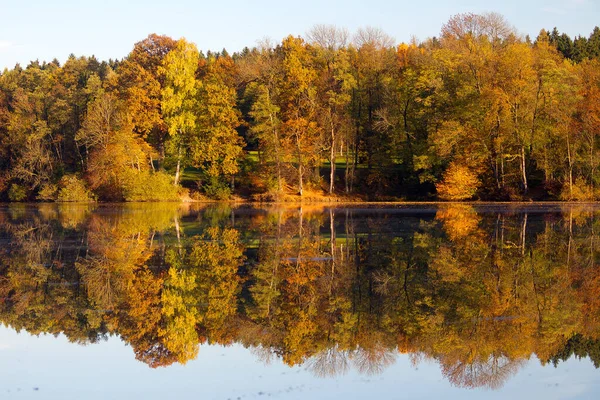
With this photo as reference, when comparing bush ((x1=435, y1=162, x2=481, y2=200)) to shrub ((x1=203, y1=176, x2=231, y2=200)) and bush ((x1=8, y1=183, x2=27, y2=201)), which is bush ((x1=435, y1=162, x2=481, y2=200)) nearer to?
shrub ((x1=203, y1=176, x2=231, y2=200))

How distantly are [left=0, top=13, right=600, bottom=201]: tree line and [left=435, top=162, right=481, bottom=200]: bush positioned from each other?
11 centimetres

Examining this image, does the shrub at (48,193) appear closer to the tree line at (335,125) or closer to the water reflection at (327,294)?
the tree line at (335,125)

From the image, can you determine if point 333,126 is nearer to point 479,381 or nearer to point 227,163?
point 227,163

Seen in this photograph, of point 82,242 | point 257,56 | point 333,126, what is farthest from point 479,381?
point 257,56

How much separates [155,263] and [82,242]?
7535mm

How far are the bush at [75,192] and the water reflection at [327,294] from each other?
32997 mm

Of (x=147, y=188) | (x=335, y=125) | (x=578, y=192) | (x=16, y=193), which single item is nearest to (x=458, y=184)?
(x=578, y=192)

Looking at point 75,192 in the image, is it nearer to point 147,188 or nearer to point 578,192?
point 147,188

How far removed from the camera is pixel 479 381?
11.6m

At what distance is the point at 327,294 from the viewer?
17750mm

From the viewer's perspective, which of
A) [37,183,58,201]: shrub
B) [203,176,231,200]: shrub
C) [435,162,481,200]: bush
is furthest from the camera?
[37,183,58,201]: shrub

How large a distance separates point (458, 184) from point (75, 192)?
33210 mm

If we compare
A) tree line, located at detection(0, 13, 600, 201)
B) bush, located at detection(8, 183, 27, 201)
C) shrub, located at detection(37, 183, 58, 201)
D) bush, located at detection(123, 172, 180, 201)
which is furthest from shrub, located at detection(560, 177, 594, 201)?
bush, located at detection(8, 183, 27, 201)

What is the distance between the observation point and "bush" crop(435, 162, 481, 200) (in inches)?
2327
